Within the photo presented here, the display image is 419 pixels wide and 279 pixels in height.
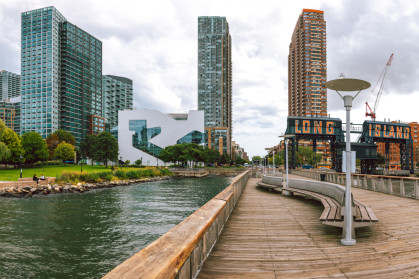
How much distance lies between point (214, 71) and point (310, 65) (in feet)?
186

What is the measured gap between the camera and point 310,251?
5.53m

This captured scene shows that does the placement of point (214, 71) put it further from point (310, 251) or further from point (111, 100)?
point (310, 251)

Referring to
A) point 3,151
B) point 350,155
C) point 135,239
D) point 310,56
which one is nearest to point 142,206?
point 135,239

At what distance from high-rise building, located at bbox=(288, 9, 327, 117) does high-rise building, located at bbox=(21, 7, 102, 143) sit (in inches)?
4407

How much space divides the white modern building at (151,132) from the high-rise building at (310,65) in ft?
197

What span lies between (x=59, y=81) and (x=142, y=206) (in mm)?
130816

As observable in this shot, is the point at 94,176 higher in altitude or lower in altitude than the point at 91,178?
higher

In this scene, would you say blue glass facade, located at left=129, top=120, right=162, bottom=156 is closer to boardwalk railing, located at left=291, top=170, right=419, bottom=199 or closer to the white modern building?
→ the white modern building

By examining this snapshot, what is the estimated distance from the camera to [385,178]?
16.2m

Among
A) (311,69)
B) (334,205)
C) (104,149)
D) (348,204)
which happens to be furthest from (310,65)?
(348,204)

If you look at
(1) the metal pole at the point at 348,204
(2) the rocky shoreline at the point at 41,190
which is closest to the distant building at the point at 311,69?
(2) the rocky shoreline at the point at 41,190

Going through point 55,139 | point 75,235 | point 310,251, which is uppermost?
point 55,139

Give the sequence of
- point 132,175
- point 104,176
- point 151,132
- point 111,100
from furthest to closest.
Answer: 1. point 111,100
2. point 151,132
3. point 132,175
4. point 104,176

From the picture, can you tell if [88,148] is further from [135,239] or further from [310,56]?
[310,56]
